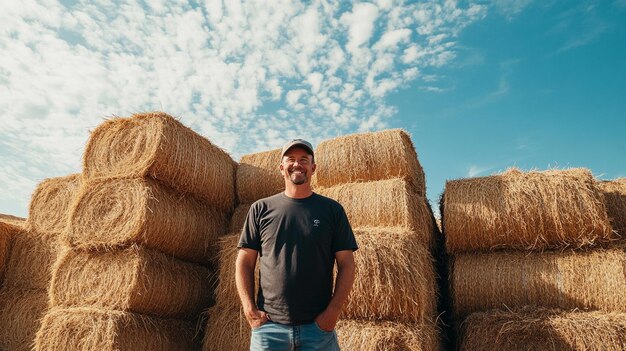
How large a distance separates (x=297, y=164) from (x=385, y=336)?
7.17ft

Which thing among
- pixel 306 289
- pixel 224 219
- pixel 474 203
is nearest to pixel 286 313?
pixel 306 289


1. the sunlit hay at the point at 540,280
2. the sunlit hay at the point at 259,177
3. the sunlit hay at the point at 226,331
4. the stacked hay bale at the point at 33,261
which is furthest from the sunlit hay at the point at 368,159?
the stacked hay bale at the point at 33,261

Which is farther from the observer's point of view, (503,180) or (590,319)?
(503,180)

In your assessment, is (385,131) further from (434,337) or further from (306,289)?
(306,289)

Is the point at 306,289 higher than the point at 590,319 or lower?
higher

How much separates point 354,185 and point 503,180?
1.72 meters

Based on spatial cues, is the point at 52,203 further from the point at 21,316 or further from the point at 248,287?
the point at 248,287

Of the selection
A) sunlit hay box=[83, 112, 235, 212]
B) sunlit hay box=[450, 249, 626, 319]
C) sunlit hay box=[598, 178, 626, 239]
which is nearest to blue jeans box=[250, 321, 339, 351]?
sunlit hay box=[450, 249, 626, 319]

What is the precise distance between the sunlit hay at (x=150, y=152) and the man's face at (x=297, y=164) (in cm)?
262

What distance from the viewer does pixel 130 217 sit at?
500 cm

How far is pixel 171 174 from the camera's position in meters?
5.36

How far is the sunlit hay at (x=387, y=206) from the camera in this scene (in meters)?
5.11

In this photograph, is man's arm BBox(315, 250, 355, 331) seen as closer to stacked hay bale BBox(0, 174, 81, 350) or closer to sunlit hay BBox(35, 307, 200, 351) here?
sunlit hay BBox(35, 307, 200, 351)

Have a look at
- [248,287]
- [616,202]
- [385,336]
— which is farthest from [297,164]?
[616,202]
